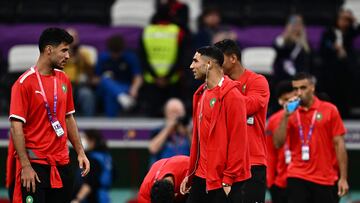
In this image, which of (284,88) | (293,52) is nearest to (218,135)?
(284,88)

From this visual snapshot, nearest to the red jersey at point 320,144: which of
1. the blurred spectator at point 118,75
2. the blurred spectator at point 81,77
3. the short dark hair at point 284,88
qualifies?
the short dark hair at point 284,88

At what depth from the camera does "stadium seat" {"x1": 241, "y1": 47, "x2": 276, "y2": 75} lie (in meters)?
16.3

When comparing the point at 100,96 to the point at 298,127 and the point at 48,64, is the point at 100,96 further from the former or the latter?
the point at 48,64

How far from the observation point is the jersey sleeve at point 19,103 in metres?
9.24

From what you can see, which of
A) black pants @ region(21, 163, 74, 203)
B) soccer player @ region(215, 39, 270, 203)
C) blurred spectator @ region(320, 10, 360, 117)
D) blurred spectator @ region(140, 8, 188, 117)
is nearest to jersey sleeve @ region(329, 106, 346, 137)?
soccer player @ region(215, 39, 270, 203)

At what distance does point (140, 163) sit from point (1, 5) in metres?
4.15

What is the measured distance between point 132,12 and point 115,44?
2.11 m

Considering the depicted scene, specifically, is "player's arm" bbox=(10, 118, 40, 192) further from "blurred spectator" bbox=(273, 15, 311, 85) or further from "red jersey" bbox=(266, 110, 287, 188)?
"blurred spectator" bbox=(273, 15, 311, 85)

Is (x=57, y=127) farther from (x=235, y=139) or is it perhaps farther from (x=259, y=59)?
(x=259, y=59)

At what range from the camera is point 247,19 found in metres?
17.9

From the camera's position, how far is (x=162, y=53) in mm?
15727

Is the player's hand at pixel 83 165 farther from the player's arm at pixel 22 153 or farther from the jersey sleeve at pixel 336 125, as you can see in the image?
the jersey sleeve at pixel 336 125

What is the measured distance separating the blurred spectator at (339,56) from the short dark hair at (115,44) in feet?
9.88

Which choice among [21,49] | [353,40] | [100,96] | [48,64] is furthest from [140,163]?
A: [48,64]
